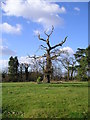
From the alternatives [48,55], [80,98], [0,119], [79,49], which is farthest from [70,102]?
[79,49]

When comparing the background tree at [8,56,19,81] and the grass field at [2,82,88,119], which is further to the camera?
the background tree at [8,56,19,81]

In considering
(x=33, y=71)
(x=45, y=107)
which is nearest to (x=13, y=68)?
(x=33, y=71)

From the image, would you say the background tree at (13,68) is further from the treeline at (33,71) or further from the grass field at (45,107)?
the grass field at (45,107)

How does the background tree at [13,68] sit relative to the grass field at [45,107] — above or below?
above

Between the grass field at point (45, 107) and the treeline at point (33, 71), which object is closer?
the grass field at point (45, 107)

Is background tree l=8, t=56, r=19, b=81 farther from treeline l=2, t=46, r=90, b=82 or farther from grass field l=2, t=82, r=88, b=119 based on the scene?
grass field l=2, t=82, r=88, b=119

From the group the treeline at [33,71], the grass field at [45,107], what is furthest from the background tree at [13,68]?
the grass field at [45,107]

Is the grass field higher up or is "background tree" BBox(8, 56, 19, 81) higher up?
"background tree" BBox(8, 56, 19, 81)

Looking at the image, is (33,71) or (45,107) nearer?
(45,107)

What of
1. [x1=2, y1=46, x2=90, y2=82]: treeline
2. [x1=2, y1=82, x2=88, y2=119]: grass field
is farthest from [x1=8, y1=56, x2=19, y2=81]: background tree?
[x1=2, y1=82, x2=88, y2=119]: grass field

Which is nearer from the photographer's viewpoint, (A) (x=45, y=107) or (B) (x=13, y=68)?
(A) (x=45, y=107)

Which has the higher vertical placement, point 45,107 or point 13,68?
point 13,68

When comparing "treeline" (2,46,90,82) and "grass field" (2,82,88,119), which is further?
"treeline" (2,46,90,82)

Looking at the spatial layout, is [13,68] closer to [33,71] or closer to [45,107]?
[33,71]
